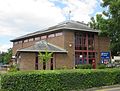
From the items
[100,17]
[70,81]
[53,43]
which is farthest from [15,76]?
[53,43]

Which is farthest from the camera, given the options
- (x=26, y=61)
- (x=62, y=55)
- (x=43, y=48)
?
(x=62, y=55)

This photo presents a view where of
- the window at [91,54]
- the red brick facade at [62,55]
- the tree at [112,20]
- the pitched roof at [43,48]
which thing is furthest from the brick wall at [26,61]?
the tree at [112,20]

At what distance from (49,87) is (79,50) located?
29359 millimetres

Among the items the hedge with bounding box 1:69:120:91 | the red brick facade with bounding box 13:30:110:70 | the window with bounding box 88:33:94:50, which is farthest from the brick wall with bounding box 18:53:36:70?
the hedge with bounding box 1:69:120:91

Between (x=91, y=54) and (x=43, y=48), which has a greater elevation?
(x=43, y=48)

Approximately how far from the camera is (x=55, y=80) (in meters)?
16.7

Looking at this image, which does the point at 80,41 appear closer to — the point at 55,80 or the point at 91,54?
the point at 91,54

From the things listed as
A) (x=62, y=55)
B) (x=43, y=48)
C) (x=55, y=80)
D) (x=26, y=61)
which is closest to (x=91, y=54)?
(x=62, y=55)

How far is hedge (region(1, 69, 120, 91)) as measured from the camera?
604 inches

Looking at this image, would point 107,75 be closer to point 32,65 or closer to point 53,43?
point 32,65

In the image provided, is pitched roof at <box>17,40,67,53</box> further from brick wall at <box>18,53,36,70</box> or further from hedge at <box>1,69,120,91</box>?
hedge at <box>1,69,120,91</box>

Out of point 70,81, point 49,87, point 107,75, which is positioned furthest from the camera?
point 107,75

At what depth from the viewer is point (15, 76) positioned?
50.4 feet

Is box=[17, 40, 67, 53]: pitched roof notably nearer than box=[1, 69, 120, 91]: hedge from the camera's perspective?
No
